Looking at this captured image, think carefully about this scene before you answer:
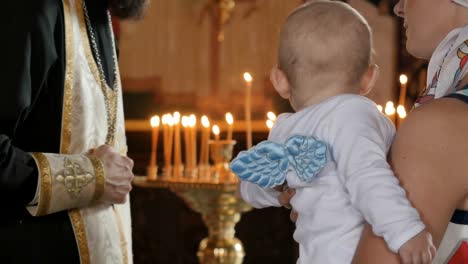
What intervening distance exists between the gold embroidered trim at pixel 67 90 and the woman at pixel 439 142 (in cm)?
86

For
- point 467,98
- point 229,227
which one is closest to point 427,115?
point 467,98

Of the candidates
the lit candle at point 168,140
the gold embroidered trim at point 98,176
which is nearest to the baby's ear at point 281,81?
the gold embroidered trim at point 98,176

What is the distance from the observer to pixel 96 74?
2211 mm

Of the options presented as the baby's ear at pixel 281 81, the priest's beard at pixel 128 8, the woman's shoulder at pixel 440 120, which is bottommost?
the woman's shoulder at pixel 440 120

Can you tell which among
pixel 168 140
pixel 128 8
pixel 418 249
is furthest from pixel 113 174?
pixel 168 140

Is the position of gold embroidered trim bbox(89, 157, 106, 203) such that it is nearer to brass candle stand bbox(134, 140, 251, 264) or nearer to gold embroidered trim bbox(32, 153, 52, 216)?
gold embroidered trim bbox(32, 153, 52, 216)

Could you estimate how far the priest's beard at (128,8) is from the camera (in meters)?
2.40

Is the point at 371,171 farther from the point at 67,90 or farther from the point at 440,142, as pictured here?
the point at 67,90

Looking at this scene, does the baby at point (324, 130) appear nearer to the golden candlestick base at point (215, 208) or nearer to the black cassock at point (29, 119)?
the black cassock at point (29, 119)

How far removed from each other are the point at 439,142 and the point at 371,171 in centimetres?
14

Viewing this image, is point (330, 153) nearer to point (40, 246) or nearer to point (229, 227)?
point (40, 246)

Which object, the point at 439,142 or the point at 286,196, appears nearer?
the point at 439,142

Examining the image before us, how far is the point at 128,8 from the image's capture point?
2.44 metres

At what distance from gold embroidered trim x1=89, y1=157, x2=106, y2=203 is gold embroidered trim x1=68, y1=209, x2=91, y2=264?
2.4 inches
